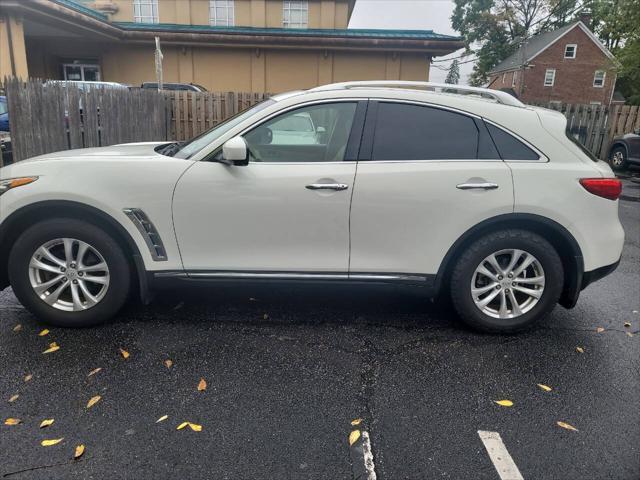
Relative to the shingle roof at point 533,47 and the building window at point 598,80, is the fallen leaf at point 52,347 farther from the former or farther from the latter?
the building window at point 598,80

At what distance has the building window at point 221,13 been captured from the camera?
24625 millimetres

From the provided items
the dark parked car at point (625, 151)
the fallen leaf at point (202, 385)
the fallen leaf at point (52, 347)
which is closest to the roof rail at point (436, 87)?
the fallen leaf at point (202, 385)

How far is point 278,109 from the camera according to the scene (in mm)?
3523

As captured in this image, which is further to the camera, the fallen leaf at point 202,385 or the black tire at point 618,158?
the black tire at point 618,158

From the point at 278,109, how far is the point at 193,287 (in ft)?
4.66

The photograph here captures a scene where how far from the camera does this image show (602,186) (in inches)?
139

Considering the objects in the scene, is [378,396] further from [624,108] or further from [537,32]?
[537,32]

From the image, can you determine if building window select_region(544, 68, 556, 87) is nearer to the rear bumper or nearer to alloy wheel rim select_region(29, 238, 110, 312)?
the rear bumper

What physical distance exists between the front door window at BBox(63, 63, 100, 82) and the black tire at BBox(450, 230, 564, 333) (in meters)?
22.9

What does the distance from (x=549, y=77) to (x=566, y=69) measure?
1.58 meters

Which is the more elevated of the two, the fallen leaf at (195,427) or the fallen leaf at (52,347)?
the fallen leaf at (195,427)

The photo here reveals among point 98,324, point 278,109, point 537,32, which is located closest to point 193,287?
point 98,324

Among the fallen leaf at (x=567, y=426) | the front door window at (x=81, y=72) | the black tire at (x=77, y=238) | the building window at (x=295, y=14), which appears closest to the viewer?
the fallen leaf at (x=567, y=426)

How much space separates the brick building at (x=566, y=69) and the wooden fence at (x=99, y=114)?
3952 cm
